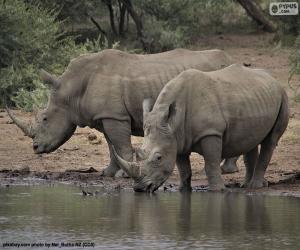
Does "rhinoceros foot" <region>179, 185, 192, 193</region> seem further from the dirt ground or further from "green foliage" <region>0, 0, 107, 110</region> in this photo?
"green foliage" <region>0, 0, 107, 110</region>

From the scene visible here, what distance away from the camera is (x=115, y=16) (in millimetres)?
31953

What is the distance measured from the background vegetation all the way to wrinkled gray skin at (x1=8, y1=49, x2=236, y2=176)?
5079 millimetres

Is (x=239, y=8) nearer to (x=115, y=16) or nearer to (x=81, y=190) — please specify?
(x=115, y=16)

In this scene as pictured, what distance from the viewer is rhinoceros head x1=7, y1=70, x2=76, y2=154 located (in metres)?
15.1

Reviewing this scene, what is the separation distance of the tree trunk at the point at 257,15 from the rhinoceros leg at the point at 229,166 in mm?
14355

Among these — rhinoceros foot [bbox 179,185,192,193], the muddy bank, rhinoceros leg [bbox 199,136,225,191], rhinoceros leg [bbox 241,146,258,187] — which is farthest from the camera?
rhinoceros leg [bbox 241,146,258,187]

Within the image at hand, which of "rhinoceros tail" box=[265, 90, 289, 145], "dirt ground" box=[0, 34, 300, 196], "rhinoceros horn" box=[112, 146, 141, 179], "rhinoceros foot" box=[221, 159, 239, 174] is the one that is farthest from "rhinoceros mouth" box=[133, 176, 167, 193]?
"rhinoceros foot" box=[221, 159, 239, 174]

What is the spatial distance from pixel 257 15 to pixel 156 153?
17.7m

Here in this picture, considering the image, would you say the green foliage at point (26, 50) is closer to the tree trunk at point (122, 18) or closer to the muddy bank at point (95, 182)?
the tree trunk at point (122, 18)

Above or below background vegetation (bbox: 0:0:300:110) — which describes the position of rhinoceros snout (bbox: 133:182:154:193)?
below

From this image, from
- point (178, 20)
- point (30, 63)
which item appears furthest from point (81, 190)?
point (178, 20)

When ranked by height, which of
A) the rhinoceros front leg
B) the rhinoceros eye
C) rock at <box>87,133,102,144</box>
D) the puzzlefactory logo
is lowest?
the rhinoceros eye

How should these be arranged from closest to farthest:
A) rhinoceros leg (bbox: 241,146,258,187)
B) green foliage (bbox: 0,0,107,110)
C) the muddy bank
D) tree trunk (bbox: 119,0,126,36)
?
the muddy bank
rhinoceros leg (bbox: 241,146,258,187)
green foliage (bbox: 0,0,107,110)
tree trunk (bbox: 119,0,126,36)

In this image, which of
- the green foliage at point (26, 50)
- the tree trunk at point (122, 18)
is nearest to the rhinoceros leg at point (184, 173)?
the green foliage at point (26, 50)
